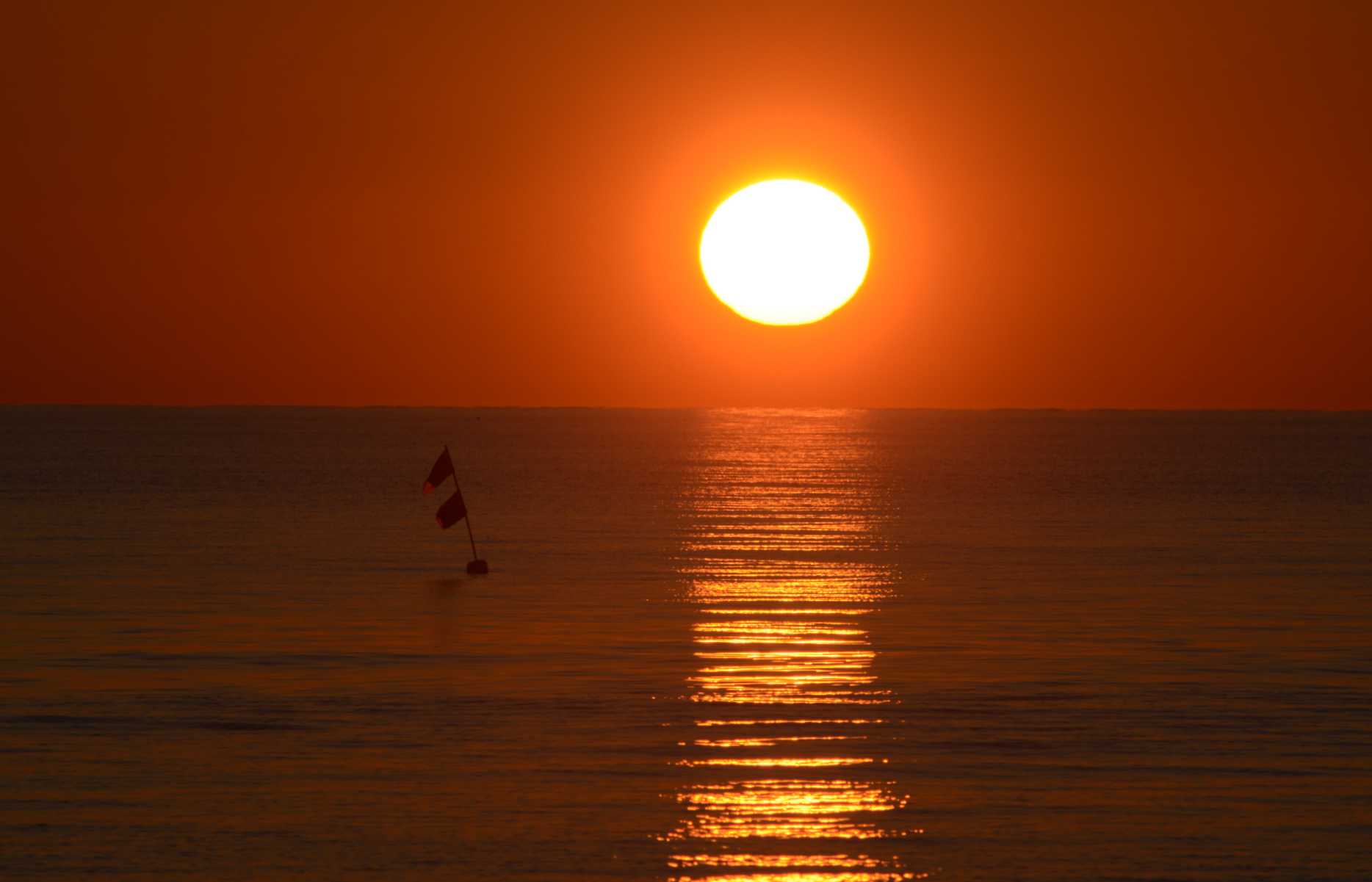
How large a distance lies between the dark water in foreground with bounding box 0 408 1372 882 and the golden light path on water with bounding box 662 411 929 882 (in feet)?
0.25

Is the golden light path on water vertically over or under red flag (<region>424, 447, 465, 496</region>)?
under

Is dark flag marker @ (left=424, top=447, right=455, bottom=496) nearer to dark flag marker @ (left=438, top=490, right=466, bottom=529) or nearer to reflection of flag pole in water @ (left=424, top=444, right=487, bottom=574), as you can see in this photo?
reflection of flag pole in water @ (left=424, top=444, right=487, bottom=574)

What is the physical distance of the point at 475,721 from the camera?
2316 centimetres

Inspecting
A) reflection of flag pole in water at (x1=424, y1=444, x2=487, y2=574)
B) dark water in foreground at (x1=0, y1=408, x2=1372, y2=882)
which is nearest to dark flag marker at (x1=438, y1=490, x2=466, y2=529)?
reflection of flag pole in water at (x1=424, y1=444, x2=487, y2=574)

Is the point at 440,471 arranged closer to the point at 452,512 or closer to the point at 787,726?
the point at 452,512

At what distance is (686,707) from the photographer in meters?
24.0

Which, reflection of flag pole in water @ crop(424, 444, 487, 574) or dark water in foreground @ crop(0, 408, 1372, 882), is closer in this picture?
dark water in foreground @ crop(0, 408, 1372, 882)

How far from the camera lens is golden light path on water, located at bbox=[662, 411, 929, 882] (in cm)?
1667

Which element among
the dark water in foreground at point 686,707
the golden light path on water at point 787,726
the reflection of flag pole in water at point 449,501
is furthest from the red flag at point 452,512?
the golden light path on water at point 787,726

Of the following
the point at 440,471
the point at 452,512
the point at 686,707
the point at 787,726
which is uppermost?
the point at 440,471

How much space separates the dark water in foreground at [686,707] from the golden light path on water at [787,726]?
0.08 metres

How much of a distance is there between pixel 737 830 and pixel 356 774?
188 inches

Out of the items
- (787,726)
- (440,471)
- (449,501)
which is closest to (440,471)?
(440,471)

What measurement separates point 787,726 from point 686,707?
1.85 meters
